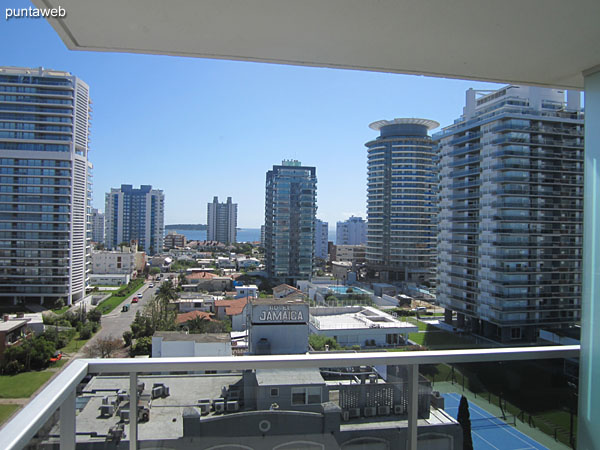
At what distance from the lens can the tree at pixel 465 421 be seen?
3.48 feet

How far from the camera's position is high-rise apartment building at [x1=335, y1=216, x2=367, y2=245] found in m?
56.2

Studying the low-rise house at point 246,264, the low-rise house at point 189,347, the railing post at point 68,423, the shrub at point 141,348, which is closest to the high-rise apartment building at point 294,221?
the low-rise house at point 246,264

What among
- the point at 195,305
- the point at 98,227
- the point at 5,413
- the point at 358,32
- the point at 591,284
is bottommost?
the point at 195,305

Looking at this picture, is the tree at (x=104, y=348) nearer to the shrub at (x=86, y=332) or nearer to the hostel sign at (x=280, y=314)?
the shrub at (x=86, y=332)

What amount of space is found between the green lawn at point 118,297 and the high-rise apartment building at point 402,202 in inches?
662

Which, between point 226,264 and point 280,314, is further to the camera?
point 226,264

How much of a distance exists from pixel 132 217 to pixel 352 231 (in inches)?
1185

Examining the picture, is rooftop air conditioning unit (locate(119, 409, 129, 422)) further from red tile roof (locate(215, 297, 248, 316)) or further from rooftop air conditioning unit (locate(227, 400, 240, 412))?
red tile roof (locate(215, 297, 248, 316))

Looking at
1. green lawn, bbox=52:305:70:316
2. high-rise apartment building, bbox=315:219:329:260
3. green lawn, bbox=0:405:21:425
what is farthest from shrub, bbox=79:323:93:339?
high-rise apartment building, bbox=315:219:329:260

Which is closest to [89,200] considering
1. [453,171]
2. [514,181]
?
[453,171]

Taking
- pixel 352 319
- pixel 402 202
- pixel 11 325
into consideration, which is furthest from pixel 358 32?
pixel 402 202

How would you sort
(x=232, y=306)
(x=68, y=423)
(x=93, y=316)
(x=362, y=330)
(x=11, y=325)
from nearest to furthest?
(x=68, y=423), (x=11, y=325), (x=362, y=330), (x=93, y=316), (x=232, y=306)

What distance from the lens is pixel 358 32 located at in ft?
2.95

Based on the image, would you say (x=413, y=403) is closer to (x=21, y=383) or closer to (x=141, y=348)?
(x=21, y=383)
